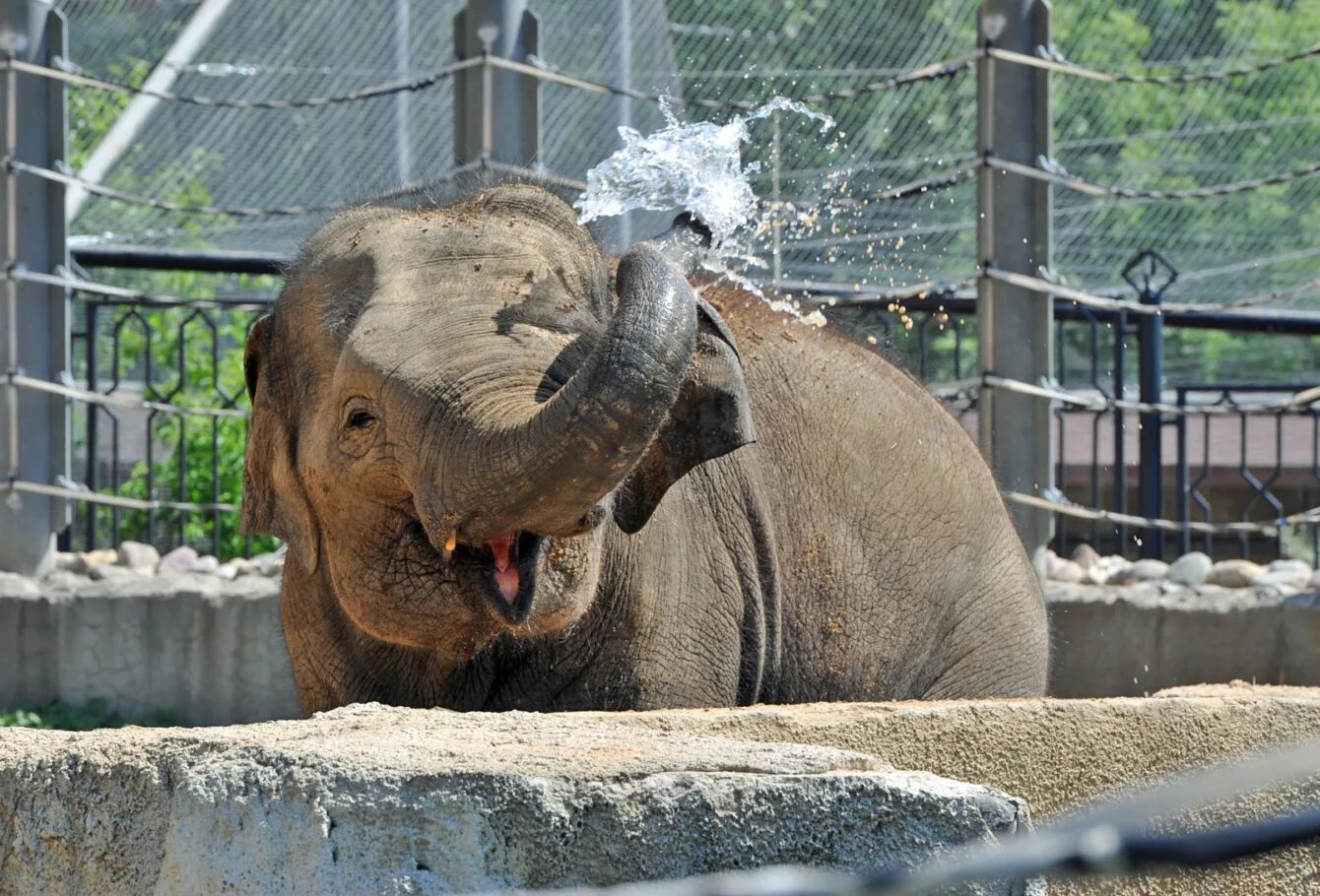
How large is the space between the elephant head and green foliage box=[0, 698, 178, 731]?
8.05 feet

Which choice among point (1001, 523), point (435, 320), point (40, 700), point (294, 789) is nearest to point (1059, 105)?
point (1001, 523)

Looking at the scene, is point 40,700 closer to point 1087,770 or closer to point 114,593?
point 114,593

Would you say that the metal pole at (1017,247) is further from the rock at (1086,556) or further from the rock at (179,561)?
the rock at (179,561)

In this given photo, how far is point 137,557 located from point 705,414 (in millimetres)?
4187

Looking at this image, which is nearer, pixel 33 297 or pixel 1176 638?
pixel 1176 638

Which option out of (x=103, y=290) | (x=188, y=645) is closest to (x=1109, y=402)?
(x=188, y=645)

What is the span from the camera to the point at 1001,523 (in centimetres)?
510

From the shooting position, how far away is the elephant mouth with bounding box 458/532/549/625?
11.2ft

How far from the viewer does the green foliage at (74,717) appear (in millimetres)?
6395

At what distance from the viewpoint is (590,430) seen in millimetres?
2996

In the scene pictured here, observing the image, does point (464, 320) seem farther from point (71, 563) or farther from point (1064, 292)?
point (71, 563)

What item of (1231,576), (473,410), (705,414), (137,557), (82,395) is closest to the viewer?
(473,410)

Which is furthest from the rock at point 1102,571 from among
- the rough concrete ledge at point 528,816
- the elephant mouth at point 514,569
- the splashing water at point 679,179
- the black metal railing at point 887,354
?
the rough concrete ledge at point 528,816

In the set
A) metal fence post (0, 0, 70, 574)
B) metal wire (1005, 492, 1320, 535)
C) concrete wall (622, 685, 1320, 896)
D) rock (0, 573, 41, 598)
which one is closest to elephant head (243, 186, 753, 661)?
concrete wall (622, 685, 1320, 896)
